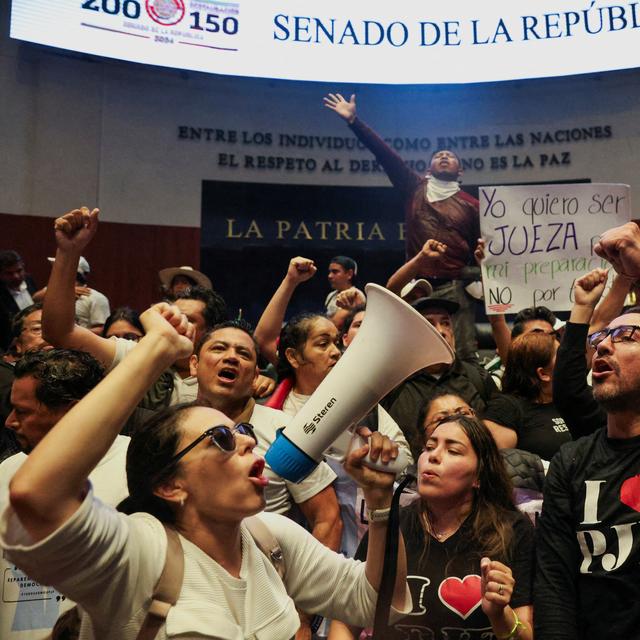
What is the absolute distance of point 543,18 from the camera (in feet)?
35.1

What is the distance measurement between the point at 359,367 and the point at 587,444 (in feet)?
3.21

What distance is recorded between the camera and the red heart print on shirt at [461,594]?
2789 mm

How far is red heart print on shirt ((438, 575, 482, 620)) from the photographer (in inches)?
110

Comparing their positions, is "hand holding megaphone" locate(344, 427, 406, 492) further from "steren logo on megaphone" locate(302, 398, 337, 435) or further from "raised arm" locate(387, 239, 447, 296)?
"raised arm" locate(387, 239, 447, 296)

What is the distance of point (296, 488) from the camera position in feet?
11.2

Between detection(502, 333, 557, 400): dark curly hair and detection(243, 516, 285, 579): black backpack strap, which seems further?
detection(502, 333, 557, 400): dark curly hair

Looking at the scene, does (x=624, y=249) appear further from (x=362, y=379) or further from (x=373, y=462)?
(x=373, y=462)

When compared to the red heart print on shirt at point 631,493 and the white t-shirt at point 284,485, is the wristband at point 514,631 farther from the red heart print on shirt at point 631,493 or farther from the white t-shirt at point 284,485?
the white t-shirt at point 284,485

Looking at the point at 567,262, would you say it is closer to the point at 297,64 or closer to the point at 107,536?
the point at 107,536

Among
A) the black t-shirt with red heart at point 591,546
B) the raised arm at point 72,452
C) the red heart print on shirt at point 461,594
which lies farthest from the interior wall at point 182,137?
the raised arm at point 72,452

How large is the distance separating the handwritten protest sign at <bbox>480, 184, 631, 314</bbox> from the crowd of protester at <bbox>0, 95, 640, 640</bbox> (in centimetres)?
78

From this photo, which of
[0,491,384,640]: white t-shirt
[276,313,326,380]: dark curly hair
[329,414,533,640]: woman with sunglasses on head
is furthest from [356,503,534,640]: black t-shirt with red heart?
[276,313,326,380]: dark curly hair

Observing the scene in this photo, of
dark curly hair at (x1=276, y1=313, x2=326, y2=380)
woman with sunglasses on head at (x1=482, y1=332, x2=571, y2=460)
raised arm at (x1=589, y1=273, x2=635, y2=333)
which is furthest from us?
dark curly hair at (x1=276, y1=313, x2=326, y2=380)

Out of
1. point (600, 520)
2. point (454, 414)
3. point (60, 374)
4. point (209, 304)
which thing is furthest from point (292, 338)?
point (600, 520)
